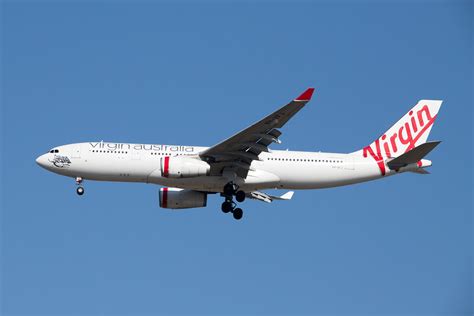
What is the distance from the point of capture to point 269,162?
4528 centimetres

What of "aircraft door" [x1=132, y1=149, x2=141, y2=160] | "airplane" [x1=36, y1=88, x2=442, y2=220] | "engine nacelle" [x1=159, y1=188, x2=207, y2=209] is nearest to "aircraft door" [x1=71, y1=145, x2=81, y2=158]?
"airplane" [x1=36, y1=88, x2=442, y2=220]

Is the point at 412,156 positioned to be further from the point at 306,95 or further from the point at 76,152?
the point at 76,152

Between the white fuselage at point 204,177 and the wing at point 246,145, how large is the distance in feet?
2.40

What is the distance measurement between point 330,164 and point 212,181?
6.11 metres

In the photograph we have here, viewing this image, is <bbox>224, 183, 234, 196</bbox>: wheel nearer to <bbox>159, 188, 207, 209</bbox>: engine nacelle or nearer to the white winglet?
<bbox>159, 188, 207, 209</bbox>: engine nacelle

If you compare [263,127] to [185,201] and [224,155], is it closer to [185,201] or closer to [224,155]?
[224,155]

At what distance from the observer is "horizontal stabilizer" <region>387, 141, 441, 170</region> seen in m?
43.1

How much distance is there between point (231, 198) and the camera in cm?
4594

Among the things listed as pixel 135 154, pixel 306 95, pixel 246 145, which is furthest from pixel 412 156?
pixel 135 154

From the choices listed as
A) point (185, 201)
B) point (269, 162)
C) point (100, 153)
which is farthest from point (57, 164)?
point (269, 162)

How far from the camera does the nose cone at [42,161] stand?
46.0m

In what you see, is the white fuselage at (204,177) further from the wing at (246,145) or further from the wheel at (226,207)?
the wheel at (226,207)

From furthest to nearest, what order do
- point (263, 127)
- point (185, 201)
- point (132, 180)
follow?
point (185, 201), point (132, 180), point (263, 127)

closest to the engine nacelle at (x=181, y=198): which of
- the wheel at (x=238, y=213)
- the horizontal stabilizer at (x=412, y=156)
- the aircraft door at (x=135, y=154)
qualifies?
the wheel at (x=238, y=213)
